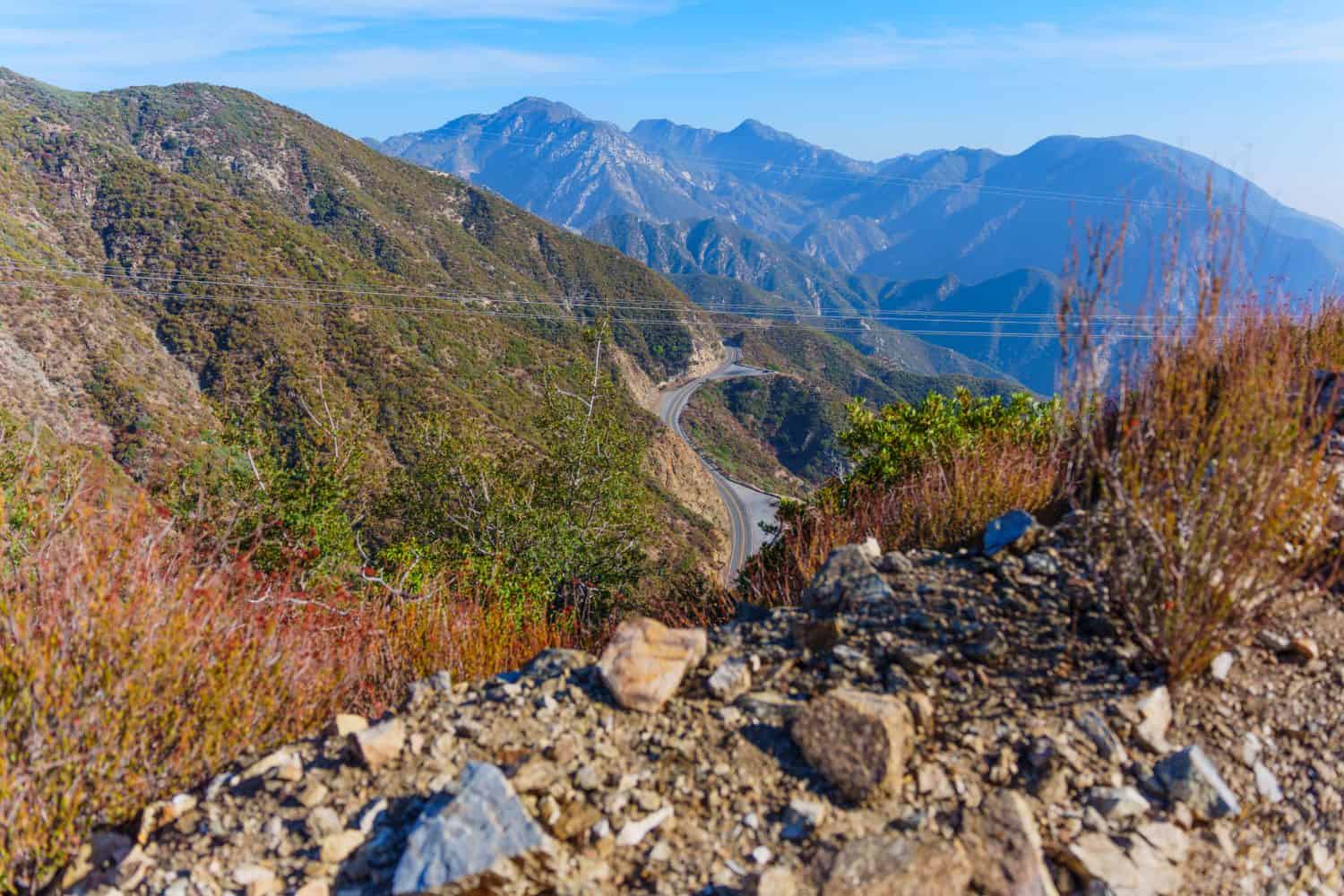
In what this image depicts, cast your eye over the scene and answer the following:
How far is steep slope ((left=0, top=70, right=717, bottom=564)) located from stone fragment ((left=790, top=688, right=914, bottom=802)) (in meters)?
9.98

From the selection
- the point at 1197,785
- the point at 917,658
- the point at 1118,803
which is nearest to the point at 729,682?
the point at 917,658

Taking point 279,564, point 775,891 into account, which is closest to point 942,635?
point 775,891

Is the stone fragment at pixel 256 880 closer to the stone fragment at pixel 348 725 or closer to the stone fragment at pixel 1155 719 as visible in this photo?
the stone fragment at pixel 348 725

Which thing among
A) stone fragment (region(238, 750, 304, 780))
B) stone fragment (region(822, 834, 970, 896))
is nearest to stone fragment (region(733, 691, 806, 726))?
stone fragment (region(822, 834, 970, 896))

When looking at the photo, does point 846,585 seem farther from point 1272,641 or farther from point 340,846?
point 340,846

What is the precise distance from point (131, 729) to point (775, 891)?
2894mm

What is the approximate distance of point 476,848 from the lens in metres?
2.86

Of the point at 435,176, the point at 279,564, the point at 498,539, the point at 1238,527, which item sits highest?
the point at 435,176

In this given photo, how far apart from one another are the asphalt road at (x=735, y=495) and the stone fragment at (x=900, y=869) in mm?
38430

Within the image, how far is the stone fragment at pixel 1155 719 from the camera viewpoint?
134 inches

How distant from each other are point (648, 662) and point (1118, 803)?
2.16 meters

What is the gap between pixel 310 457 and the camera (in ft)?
37.7

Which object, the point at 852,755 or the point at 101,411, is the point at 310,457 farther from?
the point at 101,411

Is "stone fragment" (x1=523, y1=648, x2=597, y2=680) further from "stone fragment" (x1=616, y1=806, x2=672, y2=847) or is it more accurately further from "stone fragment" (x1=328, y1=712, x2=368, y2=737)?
"stone fragment" (x1=616, y1=806, x2=672, y2=847)
